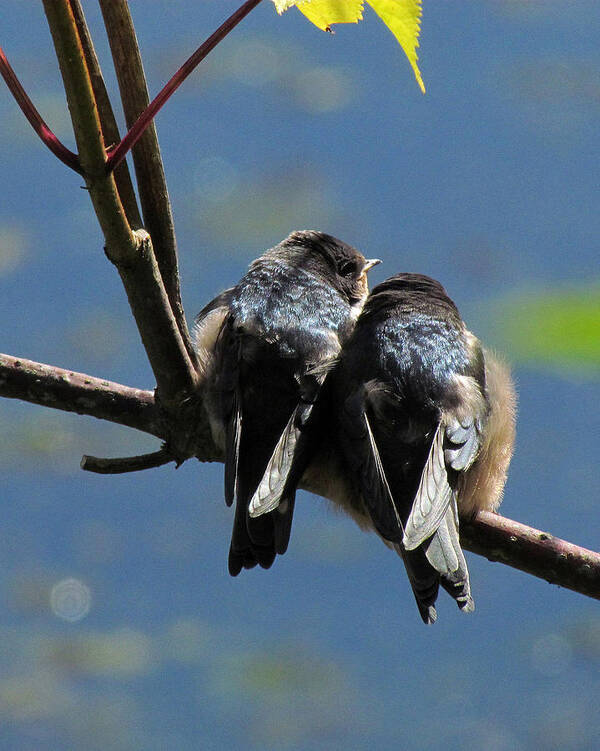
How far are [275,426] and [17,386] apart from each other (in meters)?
0.34

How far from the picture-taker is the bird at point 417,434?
1.20m

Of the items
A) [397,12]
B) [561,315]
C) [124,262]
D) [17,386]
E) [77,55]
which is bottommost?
[561,315]

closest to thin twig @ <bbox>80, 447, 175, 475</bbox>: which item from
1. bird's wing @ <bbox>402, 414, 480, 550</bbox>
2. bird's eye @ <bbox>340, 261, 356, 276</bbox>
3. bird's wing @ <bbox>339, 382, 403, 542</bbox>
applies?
bird's wing @ <bbox>339, 382, 403, 542</bbox>

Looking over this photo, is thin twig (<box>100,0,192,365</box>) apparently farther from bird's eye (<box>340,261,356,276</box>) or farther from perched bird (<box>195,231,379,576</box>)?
bird's eye (<box>340,261,356,276</box>)

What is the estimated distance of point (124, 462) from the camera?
4.46 feet

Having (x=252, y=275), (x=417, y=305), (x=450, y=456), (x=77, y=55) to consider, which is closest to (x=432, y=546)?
(x=450, y=456)

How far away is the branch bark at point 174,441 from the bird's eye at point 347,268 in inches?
16.8

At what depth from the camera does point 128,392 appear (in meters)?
1.36

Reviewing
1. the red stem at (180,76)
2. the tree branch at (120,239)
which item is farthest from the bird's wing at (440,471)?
the red stem at (180,76)

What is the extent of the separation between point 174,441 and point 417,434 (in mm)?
331

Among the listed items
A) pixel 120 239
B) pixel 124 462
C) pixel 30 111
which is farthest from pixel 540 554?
pixel 30 111

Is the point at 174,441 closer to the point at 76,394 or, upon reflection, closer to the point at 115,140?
the point at 76,394

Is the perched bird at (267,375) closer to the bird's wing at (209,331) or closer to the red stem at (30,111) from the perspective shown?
the bird's wing at (209,331)

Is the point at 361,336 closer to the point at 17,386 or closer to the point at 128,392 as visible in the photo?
the point at 128,392
